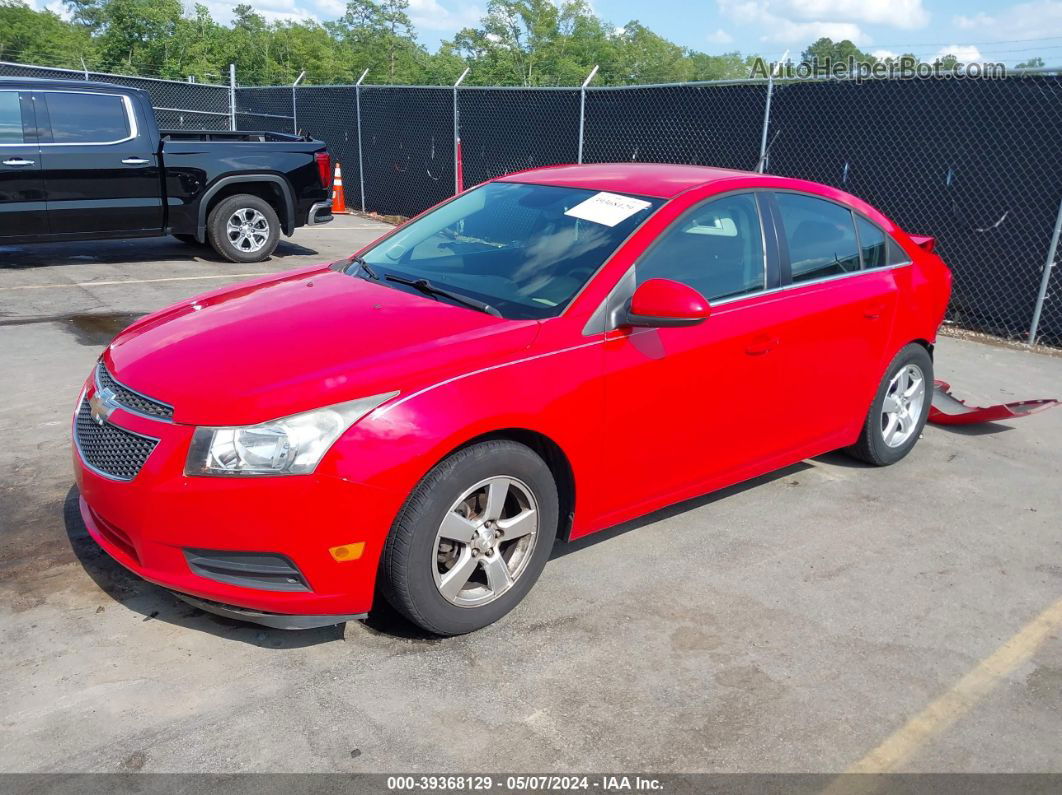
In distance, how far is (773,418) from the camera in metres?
4.44

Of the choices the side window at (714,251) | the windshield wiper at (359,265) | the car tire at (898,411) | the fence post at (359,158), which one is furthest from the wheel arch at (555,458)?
the fence post at (359,158)

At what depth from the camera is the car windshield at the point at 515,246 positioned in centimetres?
384

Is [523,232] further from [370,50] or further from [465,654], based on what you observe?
[370,50]

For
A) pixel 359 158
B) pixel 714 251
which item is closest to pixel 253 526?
pixel 714 251

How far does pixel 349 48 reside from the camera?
201 ft

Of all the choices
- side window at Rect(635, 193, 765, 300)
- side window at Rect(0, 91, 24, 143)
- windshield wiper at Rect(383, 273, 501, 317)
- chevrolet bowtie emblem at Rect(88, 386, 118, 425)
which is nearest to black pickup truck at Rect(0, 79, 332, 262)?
side window at Rect(0, 91, 24, 143)

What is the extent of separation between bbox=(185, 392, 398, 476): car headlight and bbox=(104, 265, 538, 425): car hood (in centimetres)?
4

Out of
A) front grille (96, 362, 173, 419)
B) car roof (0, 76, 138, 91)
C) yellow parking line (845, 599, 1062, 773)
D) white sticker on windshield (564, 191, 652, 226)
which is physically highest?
car roof (0, 76, 138, 91)

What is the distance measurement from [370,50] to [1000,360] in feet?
203

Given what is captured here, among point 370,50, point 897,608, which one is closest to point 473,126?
point 897,608

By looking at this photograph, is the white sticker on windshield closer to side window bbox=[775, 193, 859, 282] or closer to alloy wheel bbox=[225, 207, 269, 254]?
side window bbox=[775, 193, 859, 282]

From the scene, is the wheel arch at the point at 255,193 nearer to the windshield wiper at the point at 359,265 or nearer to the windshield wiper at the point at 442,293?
the windshield wiper at the point at 359,265

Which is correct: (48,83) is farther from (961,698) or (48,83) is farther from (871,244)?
(961,698)

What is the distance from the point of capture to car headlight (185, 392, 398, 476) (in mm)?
2990
